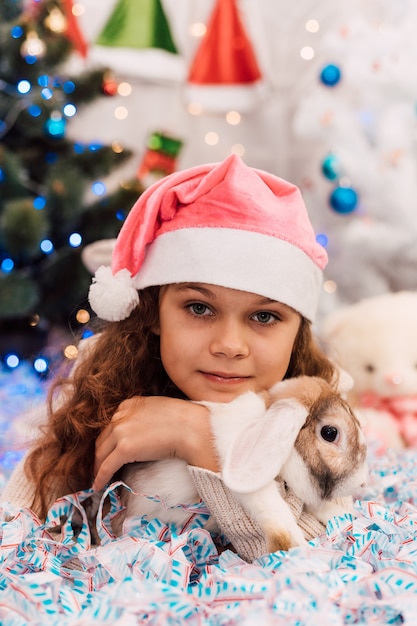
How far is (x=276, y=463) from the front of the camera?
33.3 inches

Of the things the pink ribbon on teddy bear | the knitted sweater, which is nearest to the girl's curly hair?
the knitted sweater

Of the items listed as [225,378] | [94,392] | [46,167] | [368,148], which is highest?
[368,148]

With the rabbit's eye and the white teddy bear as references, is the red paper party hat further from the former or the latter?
the rabbit's eye

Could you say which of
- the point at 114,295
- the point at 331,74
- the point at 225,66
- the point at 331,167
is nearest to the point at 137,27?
the point at 225,66

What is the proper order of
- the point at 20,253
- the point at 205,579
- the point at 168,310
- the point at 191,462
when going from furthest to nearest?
1. the point at 20,253
2. the point at 168,310
3. the point at 191,462
4. the point at 205,579

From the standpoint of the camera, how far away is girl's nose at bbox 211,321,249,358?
3.17 feet

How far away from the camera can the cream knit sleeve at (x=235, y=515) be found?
0.87 meters

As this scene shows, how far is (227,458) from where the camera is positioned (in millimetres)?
868

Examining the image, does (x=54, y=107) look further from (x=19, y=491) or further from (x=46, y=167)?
(x=19, y=491)

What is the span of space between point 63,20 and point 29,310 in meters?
1.07

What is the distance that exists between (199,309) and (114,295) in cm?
13

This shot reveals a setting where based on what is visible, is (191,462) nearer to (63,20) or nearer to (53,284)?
(53,284)

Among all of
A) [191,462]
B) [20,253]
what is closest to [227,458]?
[191,462]

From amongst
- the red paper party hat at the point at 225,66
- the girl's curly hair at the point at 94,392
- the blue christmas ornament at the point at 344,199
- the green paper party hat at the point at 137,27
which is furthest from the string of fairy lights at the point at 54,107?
the girl's curly hair at the point at 94,392
